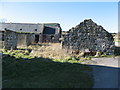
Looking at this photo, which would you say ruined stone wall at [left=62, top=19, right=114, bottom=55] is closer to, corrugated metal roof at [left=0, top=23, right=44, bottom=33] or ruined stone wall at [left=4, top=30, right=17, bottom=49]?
ruined stone wall at [left=4, top=30, right=17, bottom=49]

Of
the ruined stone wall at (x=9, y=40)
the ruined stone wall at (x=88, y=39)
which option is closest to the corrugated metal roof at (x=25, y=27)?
the ruined stone wall at (x=9, y=40)

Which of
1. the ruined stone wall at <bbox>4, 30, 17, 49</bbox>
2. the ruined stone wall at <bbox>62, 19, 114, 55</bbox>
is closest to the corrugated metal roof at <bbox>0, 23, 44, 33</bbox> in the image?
the ruined stone wall at <bbox>4, 30, 17, 49</bbox>

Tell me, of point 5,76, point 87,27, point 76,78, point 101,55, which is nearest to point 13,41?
point 87,27

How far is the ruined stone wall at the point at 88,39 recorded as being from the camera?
13547mm

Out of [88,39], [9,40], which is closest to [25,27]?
[9,40]

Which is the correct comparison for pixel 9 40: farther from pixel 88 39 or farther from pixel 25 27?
pixel 25 27

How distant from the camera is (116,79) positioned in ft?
19.8

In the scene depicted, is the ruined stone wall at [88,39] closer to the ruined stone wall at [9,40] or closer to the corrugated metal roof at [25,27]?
the ruined stone wall at [9,40]

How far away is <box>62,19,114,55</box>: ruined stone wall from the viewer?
44.4ft

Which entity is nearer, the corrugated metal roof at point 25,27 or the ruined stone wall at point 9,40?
the ruined stone wall at point 9,40

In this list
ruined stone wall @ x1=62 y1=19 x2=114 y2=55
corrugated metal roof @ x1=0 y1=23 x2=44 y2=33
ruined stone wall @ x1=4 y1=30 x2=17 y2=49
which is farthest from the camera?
corrugated metal roof @ x1=0 y1=23 x2=44 y2=33

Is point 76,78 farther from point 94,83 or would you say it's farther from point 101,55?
point 101,55

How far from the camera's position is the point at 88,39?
13.9 m


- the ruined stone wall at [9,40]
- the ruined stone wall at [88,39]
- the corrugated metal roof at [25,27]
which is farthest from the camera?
the corrugated metal roof at [25,27]
